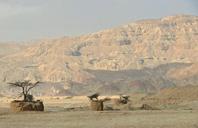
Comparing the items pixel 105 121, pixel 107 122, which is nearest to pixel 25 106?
pixel 105 121

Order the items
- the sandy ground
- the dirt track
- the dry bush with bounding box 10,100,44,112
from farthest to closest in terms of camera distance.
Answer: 1. the dry bush with bounding box 10,100,44,112
2. the sandy ground
3. the dirt track

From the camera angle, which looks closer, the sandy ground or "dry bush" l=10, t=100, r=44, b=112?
the sandy ground

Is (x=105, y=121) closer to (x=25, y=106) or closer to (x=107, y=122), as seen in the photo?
(x=107, y=122)

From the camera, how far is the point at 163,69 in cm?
19812

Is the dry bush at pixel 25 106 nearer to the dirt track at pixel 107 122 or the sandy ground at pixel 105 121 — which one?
the sandy ground at pixel 105 121

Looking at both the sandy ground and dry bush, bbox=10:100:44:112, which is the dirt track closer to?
the sandy ground

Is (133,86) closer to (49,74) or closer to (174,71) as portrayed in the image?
(174,71)

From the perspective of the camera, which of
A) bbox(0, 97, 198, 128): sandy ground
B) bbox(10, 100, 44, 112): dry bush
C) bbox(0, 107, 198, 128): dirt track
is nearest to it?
bbox(0, 107, 198, 128): dirt track

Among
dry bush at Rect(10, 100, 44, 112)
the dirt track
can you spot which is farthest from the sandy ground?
dry bush at Rect(10, 100, 44, 112)

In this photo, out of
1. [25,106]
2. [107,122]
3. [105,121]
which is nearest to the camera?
[107,122]

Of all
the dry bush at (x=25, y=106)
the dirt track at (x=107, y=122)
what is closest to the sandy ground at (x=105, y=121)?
the dirt track at (x=107, y=122)

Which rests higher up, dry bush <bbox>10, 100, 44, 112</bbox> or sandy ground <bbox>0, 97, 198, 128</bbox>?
dry bush <bbox>10, 100, 44, 112</bbox>

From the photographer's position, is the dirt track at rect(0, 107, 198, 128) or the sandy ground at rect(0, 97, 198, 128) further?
the sandy ground at rect(0, 97, 198, 128)

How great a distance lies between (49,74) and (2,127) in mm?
168683
